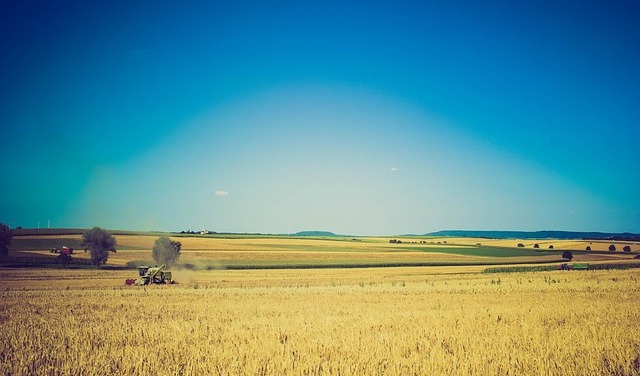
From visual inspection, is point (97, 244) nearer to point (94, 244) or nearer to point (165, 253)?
point (94, 244)

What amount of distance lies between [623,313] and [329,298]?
43.3ft

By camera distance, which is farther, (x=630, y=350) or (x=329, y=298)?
(x=329, y=298)

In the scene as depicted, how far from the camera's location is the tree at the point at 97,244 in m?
58.1

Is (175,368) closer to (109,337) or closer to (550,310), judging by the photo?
(109,337)

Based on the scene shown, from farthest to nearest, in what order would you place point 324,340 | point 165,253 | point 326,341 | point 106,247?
1. point 106,247
2. point 165,253
3. point 324,340
4. point 326,341

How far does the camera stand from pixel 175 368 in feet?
24.8

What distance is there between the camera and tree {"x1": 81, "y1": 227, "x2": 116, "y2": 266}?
5806 centimetres

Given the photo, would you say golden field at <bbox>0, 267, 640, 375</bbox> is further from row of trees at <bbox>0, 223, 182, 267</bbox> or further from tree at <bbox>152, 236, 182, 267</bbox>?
row of trees at <bbox>0, 223, 182, 267</bbox>

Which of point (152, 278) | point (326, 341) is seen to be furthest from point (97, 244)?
point (326, 341)

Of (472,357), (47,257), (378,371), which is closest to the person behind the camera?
(378,371)

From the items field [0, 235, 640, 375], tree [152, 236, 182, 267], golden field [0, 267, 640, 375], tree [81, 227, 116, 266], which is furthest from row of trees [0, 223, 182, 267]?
golden field [0, 267, 640, 375]

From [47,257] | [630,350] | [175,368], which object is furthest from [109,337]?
[47,257]

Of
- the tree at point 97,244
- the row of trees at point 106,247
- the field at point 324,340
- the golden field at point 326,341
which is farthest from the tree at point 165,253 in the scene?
the golden field at point 326,341

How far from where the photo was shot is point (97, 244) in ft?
190
